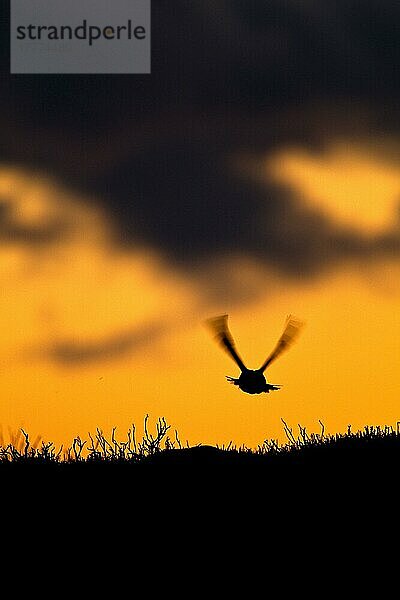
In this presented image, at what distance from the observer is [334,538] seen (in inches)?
521

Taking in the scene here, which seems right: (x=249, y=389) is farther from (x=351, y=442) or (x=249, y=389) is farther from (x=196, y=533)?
(x=196, y=533)

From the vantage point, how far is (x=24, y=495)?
15.7 meters

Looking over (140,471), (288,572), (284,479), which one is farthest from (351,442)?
(288,572)

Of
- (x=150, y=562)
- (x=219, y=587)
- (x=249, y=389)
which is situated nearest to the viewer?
(x=219, y=587)

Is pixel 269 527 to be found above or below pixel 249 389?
below

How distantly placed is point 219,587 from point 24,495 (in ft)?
16.0

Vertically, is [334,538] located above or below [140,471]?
below

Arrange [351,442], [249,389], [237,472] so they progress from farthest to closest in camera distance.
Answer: [249,389]
[351,442]
[237,472]

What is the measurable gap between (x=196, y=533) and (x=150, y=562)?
3.50ft

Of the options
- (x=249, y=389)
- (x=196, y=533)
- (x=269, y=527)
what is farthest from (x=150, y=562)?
(x=249, y=389)

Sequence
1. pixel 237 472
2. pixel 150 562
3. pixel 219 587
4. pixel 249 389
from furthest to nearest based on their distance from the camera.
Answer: pixel 249 389, pixel 237 472, pixel 150 562, pixel 219 587

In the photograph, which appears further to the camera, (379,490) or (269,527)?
(379,490)

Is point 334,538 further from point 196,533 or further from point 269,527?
point 196,533

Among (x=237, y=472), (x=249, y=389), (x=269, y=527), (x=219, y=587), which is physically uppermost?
(x=249, y=389)
